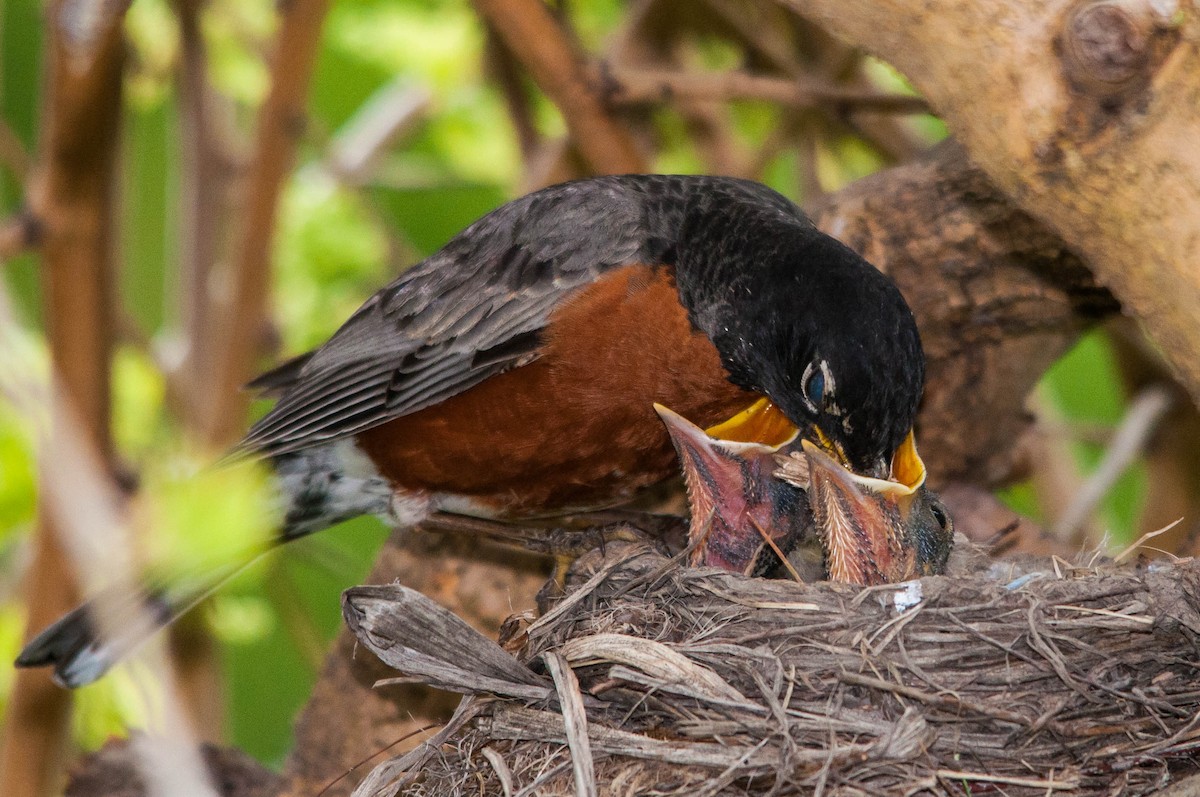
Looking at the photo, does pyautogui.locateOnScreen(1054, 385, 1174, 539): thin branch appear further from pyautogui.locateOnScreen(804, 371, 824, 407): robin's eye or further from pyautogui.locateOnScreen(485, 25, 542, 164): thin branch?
pyautogui.locateOnScreen(485, 25, 542, 164): thin branch

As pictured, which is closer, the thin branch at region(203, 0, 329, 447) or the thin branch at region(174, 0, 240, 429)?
the thin branch at region(203, 0, 329, 447)

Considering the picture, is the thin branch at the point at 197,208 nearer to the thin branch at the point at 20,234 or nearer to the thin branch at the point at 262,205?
the thin branch at the point at 262,205

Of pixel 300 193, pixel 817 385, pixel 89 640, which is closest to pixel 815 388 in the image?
pixel 817 385

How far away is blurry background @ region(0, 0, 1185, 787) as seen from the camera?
151 inches

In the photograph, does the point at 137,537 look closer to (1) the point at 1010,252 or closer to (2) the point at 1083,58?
A: (1) the point at 1010,252

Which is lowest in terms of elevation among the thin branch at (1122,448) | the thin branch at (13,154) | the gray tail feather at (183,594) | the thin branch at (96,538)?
the thin branch at (1122,448)

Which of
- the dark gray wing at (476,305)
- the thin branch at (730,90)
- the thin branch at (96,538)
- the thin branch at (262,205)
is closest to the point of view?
the thin branch at (96,538)

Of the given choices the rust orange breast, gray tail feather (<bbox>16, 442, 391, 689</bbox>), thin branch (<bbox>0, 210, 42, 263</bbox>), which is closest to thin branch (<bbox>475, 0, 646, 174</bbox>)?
the rust orange breast

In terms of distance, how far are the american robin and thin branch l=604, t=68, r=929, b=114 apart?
326mm

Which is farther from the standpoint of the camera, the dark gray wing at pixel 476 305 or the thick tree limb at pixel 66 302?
the thick tree limb at pixel 66 302

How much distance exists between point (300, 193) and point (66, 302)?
6.08 ft

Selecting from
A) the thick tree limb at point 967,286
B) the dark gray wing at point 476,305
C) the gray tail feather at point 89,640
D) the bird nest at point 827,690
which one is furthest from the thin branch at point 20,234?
the thick tree limb at point 967,286

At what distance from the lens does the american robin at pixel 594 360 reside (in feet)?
9.71

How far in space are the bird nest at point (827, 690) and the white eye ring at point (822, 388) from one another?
1.72 ft
